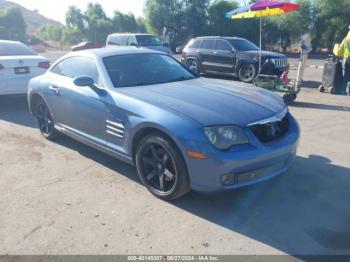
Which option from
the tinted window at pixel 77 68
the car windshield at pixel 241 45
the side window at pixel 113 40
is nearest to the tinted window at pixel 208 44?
the car windshield at pixel 241 45

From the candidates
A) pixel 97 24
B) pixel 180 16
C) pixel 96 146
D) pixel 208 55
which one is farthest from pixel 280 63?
pixel 97 24

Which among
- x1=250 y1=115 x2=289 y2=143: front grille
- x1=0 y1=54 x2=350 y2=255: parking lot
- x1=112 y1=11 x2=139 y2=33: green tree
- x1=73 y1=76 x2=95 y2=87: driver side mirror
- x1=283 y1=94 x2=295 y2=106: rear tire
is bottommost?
x1=0 y1=54 x2=350 y2=255: parking lot

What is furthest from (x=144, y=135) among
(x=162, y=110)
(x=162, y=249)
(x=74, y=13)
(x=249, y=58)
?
(x=74, y=13)

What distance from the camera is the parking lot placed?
3141 millimetres

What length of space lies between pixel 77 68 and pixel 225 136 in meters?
2.66

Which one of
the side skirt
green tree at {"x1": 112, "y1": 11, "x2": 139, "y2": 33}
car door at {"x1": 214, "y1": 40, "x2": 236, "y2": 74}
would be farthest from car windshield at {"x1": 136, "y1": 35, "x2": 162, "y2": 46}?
green tree at {"x1": 112, "y1": 11, "x2": 139, "y2": 33}

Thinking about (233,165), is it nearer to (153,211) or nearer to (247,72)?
(153,211)

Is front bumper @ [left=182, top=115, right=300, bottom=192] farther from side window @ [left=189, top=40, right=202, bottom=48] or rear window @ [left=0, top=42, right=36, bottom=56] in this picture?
side window @ [left=189, top=40, right=202, bottom=48]

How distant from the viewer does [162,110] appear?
143 inches

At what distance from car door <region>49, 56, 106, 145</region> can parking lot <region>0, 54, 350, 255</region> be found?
50cm

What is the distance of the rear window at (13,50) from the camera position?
836 centimetres

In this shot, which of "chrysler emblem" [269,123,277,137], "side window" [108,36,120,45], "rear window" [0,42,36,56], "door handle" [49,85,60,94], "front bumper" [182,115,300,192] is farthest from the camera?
"side window" [108,36,120,45]

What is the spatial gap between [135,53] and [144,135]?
1575mm

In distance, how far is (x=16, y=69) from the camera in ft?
25.9
